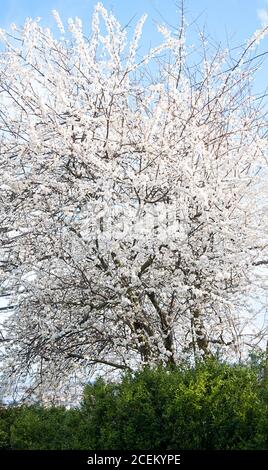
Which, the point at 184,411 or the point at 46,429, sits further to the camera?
the point at 46,429

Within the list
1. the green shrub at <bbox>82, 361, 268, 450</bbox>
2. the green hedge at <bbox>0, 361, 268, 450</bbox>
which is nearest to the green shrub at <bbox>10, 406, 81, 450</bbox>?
the green hedge at <bbox>0, 361, 268, 450</bbox>

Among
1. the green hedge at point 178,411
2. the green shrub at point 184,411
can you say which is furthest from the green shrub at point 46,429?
the green shrub at point 184,411

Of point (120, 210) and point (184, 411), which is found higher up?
point (120, 210)

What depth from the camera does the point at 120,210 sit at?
7.90 meters

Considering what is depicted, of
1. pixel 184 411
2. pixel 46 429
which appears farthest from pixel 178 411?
pixel 46 429

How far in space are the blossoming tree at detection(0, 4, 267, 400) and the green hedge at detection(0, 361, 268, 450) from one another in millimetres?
1913

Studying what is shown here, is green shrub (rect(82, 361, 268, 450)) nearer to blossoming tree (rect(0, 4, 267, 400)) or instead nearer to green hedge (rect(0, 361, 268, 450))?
green hedge (rect(0, 361, 268, 450))

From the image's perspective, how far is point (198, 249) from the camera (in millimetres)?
8039

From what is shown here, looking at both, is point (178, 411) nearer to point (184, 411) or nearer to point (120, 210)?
point (184, 411)

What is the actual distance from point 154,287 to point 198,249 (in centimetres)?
76

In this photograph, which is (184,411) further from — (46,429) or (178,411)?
(46,429)

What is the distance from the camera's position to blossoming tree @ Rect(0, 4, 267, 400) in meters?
7.73

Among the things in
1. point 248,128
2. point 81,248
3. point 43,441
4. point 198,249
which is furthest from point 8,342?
point 248,128

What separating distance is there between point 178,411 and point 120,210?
3.46 m
